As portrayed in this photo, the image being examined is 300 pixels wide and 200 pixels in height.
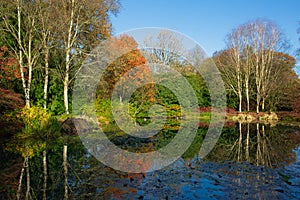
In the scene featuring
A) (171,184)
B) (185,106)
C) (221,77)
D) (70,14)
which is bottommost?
(171,184)

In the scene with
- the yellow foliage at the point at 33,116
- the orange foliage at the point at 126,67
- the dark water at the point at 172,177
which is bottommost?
the dark water at the point at 172,177

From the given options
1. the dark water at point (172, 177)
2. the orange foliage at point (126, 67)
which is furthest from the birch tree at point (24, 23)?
the dark water at point (172, 177)

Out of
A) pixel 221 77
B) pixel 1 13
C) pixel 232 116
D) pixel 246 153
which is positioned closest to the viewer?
pixel 246 153

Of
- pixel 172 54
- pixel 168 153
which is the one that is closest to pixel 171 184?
pixel 168 153

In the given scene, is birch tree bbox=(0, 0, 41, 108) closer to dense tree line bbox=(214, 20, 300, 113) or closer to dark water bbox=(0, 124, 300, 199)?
dark water bbox=(0, 124, 300, 199)

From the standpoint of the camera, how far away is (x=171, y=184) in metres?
5.34

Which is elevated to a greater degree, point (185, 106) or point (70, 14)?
point (70, 14)

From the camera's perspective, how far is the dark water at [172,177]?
4691 millimetres

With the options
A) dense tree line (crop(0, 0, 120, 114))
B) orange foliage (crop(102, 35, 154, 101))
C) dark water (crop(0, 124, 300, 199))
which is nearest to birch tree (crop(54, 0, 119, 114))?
dense tree line (crop(0, 0, 120, 114))

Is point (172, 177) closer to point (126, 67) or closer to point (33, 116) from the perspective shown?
point (33, 116)

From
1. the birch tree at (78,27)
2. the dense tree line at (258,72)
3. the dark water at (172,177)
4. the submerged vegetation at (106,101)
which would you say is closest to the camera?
the dark water at (172,177)

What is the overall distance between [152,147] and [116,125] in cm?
610

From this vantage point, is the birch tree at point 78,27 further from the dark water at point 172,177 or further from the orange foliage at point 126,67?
the dark water at point 172,177

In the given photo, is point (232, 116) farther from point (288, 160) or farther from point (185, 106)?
point (288, 160)
